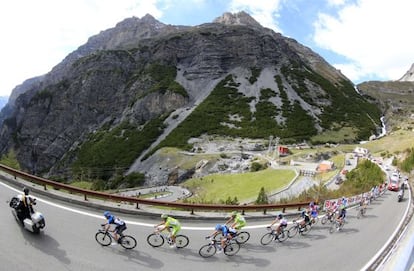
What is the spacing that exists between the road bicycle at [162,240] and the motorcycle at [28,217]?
4.26 meters

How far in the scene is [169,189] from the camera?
63.2 metres

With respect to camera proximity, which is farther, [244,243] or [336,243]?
[336,243]

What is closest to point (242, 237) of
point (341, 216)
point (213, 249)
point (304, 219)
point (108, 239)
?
point (213, 249)

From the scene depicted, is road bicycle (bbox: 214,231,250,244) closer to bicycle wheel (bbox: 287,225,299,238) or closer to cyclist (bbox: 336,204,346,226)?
bicycle wheel (bbox: 287,225,299,238)

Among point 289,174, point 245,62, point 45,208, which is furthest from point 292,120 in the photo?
point 45,208

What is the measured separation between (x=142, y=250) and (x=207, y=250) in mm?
2699

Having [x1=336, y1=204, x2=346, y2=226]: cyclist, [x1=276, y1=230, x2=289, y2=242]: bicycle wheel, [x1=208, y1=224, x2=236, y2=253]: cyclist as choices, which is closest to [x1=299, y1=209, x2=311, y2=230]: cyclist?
[x1=276, y1=230, x2=289, y2=242]: bicycle wheel

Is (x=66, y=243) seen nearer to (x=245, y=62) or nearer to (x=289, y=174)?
(x=289, y=174)

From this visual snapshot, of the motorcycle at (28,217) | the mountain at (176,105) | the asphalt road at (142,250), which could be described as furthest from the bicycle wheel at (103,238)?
the mountain at (176,105)

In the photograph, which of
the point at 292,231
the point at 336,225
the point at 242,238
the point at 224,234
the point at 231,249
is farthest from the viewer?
the point at 336,225

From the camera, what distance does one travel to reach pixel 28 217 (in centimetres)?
1374

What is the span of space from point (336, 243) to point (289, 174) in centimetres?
A: 3837

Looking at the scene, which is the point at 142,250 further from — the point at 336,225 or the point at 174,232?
the point at 336,225

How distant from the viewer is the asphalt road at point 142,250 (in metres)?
12.2
